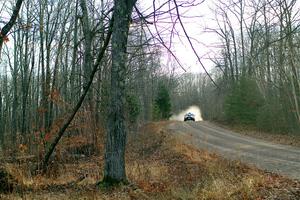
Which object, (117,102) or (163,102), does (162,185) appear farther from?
(163,102)

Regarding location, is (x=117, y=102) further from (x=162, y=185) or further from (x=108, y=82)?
(x=108, y=82)

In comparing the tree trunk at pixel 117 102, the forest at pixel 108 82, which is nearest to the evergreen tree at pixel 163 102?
the forest at pixel 108 82

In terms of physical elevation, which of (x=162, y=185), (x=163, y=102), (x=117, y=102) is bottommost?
(x=162, y=185)

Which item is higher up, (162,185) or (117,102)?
(117,102)

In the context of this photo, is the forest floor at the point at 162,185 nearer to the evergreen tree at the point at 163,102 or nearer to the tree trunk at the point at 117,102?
the tree trunk at the point at 117,102

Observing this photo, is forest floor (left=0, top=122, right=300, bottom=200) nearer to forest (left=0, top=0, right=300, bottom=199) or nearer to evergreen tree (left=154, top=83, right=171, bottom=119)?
forest (left=0, top=0, right=300, bottom=199)

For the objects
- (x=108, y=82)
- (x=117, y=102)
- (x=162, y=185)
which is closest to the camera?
(x=117, y=102)

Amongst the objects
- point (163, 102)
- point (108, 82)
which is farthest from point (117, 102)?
point (163, 102)

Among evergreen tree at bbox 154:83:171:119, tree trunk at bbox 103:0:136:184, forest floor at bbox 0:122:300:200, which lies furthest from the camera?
evergreen tree at bbox 154:83:171:119

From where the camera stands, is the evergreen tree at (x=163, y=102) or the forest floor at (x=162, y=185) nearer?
the forest floor at (x=162, y=185)

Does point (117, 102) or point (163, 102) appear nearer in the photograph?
point (117, 102)

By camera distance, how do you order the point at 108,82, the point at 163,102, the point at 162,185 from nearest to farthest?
the point at 162,185
the point at 108,82
the point at 163,102

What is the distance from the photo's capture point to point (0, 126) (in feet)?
122

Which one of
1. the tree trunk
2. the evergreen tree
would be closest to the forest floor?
the tree trunk
